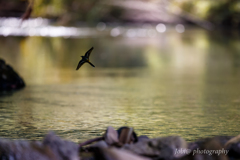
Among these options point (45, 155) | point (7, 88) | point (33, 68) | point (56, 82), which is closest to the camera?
point (45, 155)

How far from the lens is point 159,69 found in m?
13.0

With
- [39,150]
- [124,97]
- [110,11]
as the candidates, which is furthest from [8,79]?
[110,11]

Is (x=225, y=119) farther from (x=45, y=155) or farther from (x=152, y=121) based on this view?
(x=45, y=155)

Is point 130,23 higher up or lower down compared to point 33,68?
higher up

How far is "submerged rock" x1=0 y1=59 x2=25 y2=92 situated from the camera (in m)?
9.25

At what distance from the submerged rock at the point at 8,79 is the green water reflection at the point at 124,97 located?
294mm

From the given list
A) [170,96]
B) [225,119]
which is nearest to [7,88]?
[170,96]

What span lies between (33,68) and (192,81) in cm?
455

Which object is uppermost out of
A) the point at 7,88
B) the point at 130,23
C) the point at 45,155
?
the point at 130,23

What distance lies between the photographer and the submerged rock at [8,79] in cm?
925

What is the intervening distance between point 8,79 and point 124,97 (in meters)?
2.47

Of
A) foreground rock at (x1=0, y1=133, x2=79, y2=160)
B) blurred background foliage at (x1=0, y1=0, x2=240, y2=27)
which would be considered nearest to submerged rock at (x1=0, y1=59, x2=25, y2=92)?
foreground rock at (x1=0, y1=133, x2=79, y2=160)

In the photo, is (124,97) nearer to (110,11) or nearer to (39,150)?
(39,150)

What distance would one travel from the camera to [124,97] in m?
8.50
